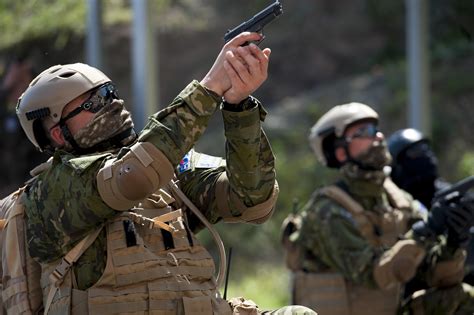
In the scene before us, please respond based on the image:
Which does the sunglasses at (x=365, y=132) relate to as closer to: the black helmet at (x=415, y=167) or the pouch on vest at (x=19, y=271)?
the black helmet at (x=415, y=167)

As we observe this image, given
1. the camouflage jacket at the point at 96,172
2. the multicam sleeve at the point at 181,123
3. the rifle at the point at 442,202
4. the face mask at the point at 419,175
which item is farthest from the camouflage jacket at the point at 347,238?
the multicam sleeve at the point at 181,123

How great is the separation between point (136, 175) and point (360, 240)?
2.96 m

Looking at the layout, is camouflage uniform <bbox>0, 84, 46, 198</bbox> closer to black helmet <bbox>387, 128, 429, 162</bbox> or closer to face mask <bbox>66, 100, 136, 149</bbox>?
black helmet <bbox>387, 128, 429, 162</bbox>

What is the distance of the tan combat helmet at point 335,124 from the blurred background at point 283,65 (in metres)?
0.74

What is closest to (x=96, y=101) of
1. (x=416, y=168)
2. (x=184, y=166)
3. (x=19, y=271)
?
(x=184, y=166)

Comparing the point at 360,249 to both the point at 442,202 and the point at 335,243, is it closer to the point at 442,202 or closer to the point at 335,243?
the point at 335,243

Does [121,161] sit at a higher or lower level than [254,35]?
lower

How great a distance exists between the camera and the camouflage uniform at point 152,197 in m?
4.52

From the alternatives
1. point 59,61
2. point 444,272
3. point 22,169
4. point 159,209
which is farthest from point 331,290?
point 59,61

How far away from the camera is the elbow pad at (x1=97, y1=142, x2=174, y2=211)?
447cm

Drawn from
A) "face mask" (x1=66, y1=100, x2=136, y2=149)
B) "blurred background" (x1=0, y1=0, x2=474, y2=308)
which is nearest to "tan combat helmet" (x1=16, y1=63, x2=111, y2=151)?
"face mask" (x1=66, y1=100, x2=136, y2=149)

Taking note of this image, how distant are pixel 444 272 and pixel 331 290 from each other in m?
0.73

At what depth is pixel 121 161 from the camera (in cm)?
453

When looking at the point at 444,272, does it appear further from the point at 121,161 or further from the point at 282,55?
the point at 282,55
